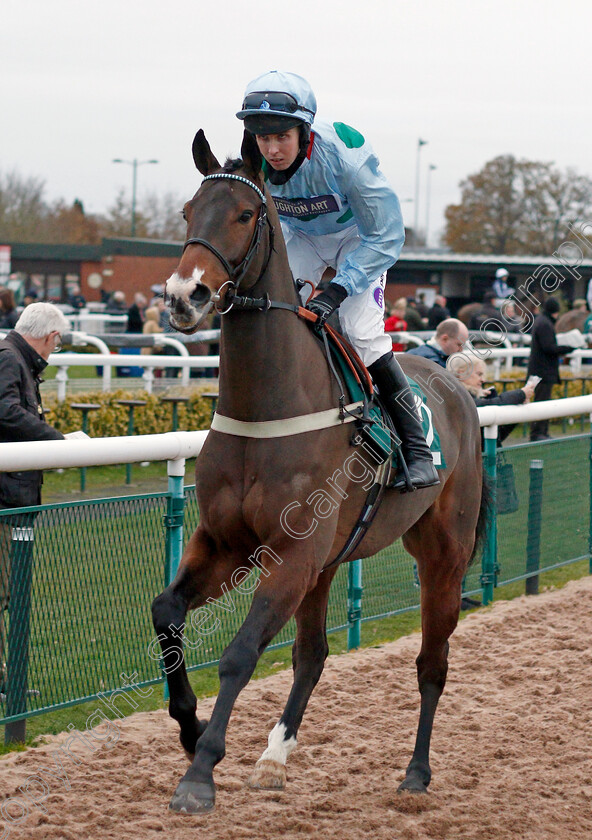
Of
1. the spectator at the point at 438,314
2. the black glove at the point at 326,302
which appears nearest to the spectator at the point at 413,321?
the spectator at the point at 438,314

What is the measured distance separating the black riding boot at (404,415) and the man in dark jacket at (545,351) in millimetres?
7814

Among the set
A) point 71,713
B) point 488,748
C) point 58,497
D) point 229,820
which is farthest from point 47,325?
point 58,497

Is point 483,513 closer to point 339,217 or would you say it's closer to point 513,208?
point 339,217

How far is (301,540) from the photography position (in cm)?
318

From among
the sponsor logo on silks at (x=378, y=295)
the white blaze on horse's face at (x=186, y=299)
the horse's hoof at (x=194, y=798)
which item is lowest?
the horse's hoof at (x=194, y=798)

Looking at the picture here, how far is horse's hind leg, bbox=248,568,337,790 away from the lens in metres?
3.63

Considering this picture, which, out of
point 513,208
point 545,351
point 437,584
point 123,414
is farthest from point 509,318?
point 513,208

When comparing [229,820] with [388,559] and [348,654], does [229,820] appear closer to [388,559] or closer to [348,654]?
[348,654]

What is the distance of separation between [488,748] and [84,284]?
39.4 metres

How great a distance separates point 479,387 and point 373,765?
10.6 ft

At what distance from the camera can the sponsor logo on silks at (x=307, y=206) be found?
12.0 feet

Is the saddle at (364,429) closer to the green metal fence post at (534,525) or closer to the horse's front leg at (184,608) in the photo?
the horse's front leg at (184,608)

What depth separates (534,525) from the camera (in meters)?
6.75

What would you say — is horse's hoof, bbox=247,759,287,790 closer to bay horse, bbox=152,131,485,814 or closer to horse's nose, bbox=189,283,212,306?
bay horse, bbox=152,131,485,814
